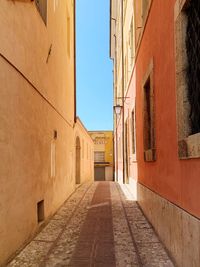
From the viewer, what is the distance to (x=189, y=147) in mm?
3885

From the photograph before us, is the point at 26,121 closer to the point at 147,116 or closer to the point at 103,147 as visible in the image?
the point at 147,116

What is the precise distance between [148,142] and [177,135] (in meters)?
3.61

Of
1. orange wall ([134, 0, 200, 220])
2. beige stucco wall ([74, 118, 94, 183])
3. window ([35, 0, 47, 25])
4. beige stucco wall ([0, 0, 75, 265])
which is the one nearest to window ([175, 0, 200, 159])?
orange wall ([134, 0, 200, 220])

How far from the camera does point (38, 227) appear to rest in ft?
21.7

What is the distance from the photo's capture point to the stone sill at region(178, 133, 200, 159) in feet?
11.8

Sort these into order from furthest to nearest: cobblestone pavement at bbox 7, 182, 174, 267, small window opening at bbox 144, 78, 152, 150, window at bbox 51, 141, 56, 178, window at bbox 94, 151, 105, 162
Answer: window at bbox 94, 151, 105, 162 → window at bbox 51, 141, 56, 178 → small window opening at bbox 144, 78, 152, 150 → cobblestone pavement at bbox 7, 182, 174, 267

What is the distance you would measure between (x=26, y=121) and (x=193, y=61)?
280 cm

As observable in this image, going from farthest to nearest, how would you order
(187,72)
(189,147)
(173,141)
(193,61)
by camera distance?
(173,141) → (187,72) → (193,61) → (189,147)

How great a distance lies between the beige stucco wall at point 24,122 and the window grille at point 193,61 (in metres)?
2.25

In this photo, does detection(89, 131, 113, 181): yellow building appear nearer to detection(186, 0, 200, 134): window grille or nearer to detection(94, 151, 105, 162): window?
detection(94, 151, 105, 162): window

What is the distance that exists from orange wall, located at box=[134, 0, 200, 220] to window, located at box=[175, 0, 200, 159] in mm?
308

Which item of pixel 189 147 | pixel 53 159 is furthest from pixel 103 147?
pixel 189 147

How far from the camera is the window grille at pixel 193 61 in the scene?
12.9 feet

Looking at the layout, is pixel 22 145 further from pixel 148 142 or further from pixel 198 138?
pixel 148 142
